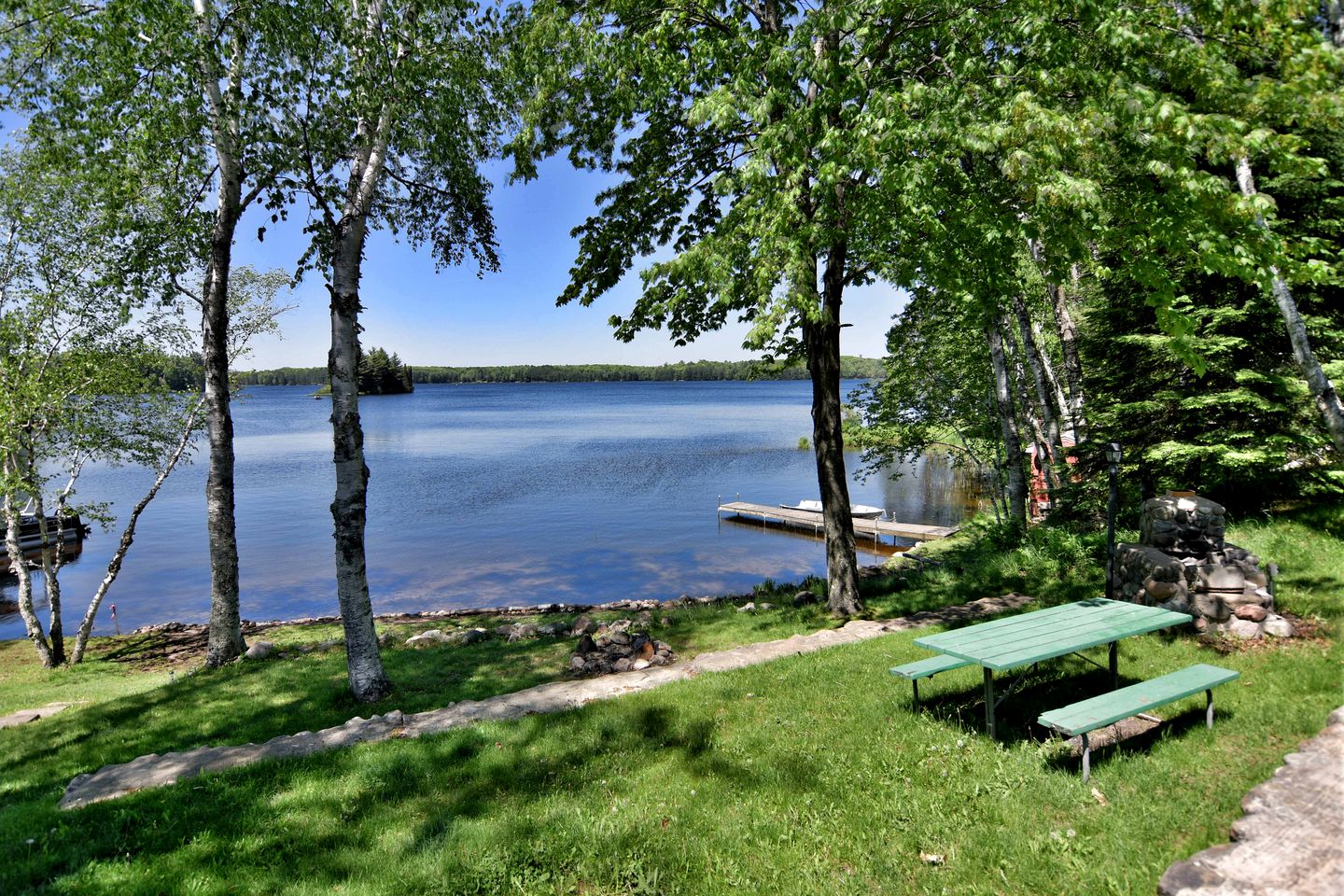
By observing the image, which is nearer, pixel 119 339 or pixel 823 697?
pixel 823 697

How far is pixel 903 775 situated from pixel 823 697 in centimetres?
162

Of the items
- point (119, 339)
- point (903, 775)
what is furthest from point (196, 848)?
point (119, 339)

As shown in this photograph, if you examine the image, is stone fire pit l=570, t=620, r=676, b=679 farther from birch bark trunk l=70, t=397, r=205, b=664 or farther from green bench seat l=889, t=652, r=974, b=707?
birch bark trunk l=70, t=397, r=205, b=664

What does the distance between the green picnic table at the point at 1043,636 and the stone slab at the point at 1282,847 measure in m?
1.32

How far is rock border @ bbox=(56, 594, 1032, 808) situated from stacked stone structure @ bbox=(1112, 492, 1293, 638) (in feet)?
6.63

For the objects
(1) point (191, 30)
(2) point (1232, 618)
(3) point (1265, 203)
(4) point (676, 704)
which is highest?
(1) point (191, 30)

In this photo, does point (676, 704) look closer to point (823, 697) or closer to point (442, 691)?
point (823, 697)

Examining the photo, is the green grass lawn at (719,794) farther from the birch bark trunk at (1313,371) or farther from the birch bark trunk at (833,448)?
the birch bark trunk at (833,448)

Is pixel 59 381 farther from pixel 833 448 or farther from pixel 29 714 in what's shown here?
pixel 833 448

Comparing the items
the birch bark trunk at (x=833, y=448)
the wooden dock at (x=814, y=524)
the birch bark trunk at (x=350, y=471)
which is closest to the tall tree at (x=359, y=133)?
the birch bark trunk at (x=350, y=471)

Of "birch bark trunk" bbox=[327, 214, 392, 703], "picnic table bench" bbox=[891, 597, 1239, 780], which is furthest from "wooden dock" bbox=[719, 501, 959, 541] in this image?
"birch bark trunk" bbox=[327, 214, 392, 703]

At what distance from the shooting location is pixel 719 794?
4.68 m

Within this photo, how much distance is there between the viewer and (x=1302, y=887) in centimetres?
315

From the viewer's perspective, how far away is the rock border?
5641 mm
